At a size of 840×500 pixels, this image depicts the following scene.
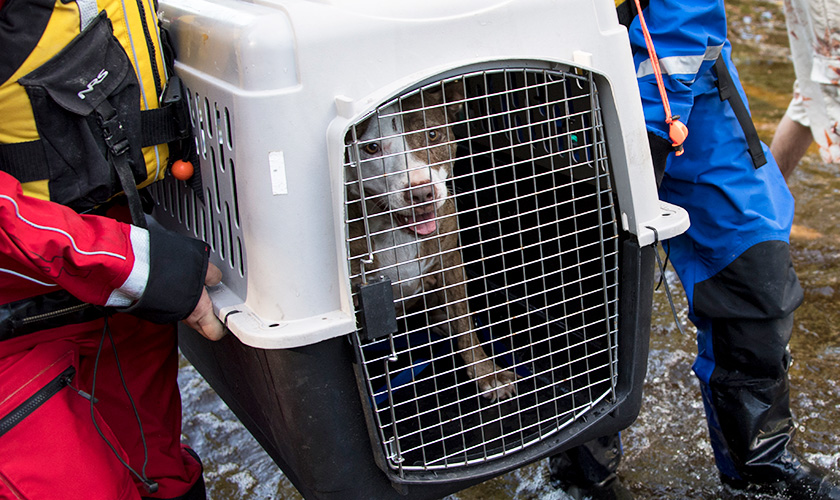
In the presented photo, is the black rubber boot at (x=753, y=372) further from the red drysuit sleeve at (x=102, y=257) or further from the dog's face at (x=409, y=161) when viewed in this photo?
the red drysuit sleeve at (x=102, y=257)

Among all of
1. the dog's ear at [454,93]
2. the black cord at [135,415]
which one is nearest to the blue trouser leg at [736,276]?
the dog's ear at [454,93]

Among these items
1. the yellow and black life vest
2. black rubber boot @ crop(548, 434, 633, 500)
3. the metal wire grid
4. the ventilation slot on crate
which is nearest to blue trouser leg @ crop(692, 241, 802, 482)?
black rubber boot @ crop(548, 434, 633, 500)

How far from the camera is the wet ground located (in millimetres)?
2150

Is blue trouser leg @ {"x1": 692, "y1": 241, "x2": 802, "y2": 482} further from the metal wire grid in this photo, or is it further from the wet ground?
the metal wire grid

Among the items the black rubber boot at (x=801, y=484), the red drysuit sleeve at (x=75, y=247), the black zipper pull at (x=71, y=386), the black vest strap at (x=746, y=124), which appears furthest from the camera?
the black rubber boot at (x=801, y=484)

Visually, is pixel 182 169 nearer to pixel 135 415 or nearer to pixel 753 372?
pixel 135 415

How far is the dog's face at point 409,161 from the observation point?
4.84 feet

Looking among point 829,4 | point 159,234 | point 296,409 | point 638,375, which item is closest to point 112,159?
point 159,234

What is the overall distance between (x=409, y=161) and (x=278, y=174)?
0.48m

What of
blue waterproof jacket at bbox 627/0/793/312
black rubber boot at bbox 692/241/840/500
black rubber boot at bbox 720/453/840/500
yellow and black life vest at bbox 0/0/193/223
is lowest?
black rubber boot at bbox 720/453/840/500

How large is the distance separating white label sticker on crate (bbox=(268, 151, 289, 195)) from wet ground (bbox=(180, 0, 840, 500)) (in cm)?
133

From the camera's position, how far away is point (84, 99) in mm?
1225

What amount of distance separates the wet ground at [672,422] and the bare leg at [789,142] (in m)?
0.50

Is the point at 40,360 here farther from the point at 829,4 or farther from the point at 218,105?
the point at 829,4
